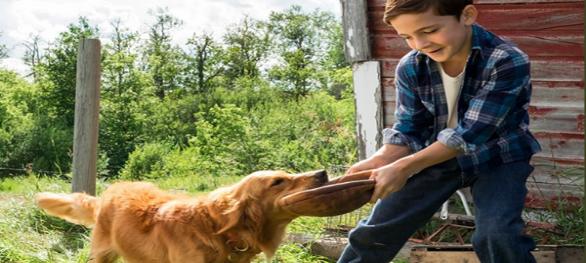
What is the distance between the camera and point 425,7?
2.89 m

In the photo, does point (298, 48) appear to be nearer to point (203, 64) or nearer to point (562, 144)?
point (203, 64)

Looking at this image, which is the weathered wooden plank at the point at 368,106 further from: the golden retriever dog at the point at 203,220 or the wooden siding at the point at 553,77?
the golden retriever dog at the point at 203,220

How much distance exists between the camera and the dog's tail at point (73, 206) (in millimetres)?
4591

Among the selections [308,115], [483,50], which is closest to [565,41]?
[483,50]

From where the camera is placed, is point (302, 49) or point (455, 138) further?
point (302, 49)

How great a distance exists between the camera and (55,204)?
4742 millimetres

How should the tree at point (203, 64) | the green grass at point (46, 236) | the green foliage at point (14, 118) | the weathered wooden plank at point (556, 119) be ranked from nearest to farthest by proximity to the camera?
the green grass at point (46, 236) < the weathered wooden plank at point (556, 119) < the green foliage at point (14, 118) < the tree at point (203, 64)

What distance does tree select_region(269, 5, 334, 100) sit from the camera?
22.7 m

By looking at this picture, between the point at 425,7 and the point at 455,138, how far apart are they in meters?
0.57

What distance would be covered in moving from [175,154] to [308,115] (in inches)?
125

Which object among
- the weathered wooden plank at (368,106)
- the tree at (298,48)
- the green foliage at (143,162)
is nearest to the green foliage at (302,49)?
the tree at (298,48)

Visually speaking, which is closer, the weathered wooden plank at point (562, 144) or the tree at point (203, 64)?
the weathered wooden plank at point (562, 144)

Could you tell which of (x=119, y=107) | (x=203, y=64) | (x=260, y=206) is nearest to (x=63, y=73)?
(x=119, y=107)

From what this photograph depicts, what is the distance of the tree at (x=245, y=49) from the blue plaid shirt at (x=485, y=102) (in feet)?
62.9
